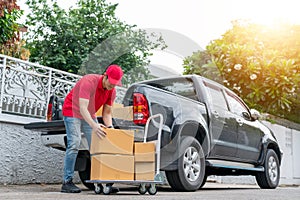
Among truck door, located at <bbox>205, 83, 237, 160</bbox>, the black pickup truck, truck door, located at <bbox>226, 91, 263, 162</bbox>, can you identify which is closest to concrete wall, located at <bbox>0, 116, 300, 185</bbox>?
the black pickup truck

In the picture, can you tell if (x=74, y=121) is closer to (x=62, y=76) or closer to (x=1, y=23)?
(x=62, y=76)

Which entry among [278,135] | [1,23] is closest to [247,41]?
[278,135]

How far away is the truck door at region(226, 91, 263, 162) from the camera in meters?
7.57

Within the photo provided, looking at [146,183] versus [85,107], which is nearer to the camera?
[85,107]

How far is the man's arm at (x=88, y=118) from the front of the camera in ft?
16.5

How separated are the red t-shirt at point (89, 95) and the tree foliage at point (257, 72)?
831cm

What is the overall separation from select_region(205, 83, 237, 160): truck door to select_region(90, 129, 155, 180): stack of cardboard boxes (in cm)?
168

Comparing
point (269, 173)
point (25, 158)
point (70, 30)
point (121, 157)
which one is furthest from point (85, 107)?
point (70, 30)

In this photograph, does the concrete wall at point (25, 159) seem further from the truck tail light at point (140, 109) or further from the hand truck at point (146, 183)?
the truck tail light at point (140, 109)

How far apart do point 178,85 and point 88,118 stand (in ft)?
7.70

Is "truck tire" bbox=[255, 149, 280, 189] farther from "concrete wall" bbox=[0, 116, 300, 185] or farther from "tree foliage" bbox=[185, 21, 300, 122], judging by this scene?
"tree foliage" bbox=[185, 21, 300, 122]

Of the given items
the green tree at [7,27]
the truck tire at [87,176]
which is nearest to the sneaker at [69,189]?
the truck tire at [87,176]

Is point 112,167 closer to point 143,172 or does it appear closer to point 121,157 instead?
point 121,157

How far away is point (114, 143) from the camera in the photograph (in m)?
5.14
